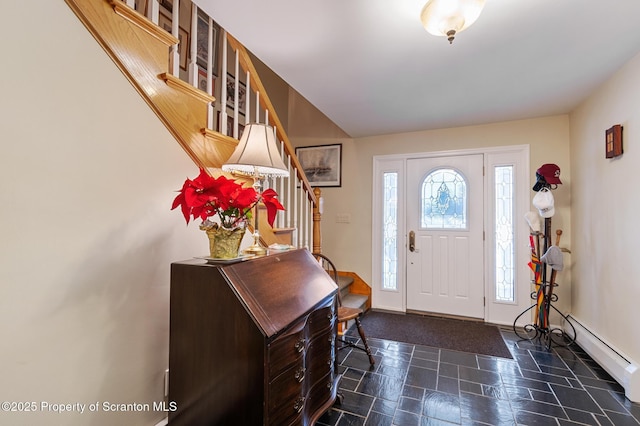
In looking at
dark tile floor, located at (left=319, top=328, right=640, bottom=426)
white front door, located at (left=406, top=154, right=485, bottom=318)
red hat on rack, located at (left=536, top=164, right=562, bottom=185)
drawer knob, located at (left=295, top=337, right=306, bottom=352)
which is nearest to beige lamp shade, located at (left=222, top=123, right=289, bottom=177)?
drawer knob, located at (left=295, top=337, right=306, bottom=352)

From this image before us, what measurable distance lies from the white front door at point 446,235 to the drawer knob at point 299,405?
2649 mm

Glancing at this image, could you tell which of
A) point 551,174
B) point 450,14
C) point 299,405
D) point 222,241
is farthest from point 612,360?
point 222,241

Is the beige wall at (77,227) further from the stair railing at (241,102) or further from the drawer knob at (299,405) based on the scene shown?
the drawer knob at (299,405)

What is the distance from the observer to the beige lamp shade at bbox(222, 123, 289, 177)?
153 cm

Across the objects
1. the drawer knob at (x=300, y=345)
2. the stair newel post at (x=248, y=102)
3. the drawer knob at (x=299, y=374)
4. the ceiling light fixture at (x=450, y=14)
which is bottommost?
the drawer knob at (x=299, y=374)

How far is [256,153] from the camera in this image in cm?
154

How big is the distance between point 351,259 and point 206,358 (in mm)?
2903

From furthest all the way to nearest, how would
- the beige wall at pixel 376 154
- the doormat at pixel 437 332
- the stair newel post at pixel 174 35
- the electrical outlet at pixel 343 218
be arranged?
the electrical outlet at pixel 343 218 < the beige wall at pixel 376 154 < the doormat at pixel 437 332 < the stair newel post at pixel 174 35

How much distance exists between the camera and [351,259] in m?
3.97

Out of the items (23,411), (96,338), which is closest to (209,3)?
(96,338)

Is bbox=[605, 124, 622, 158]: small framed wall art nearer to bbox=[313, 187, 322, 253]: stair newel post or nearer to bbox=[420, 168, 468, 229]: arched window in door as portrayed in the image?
bbox=[420, 168, 468, 229]: arched window in door

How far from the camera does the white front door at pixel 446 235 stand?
3430 mm

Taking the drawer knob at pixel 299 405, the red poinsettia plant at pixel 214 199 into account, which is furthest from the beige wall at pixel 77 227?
the drawer knob at pixel 299 405

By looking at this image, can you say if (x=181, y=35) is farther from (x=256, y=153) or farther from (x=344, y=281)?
(x=344, y=281)
